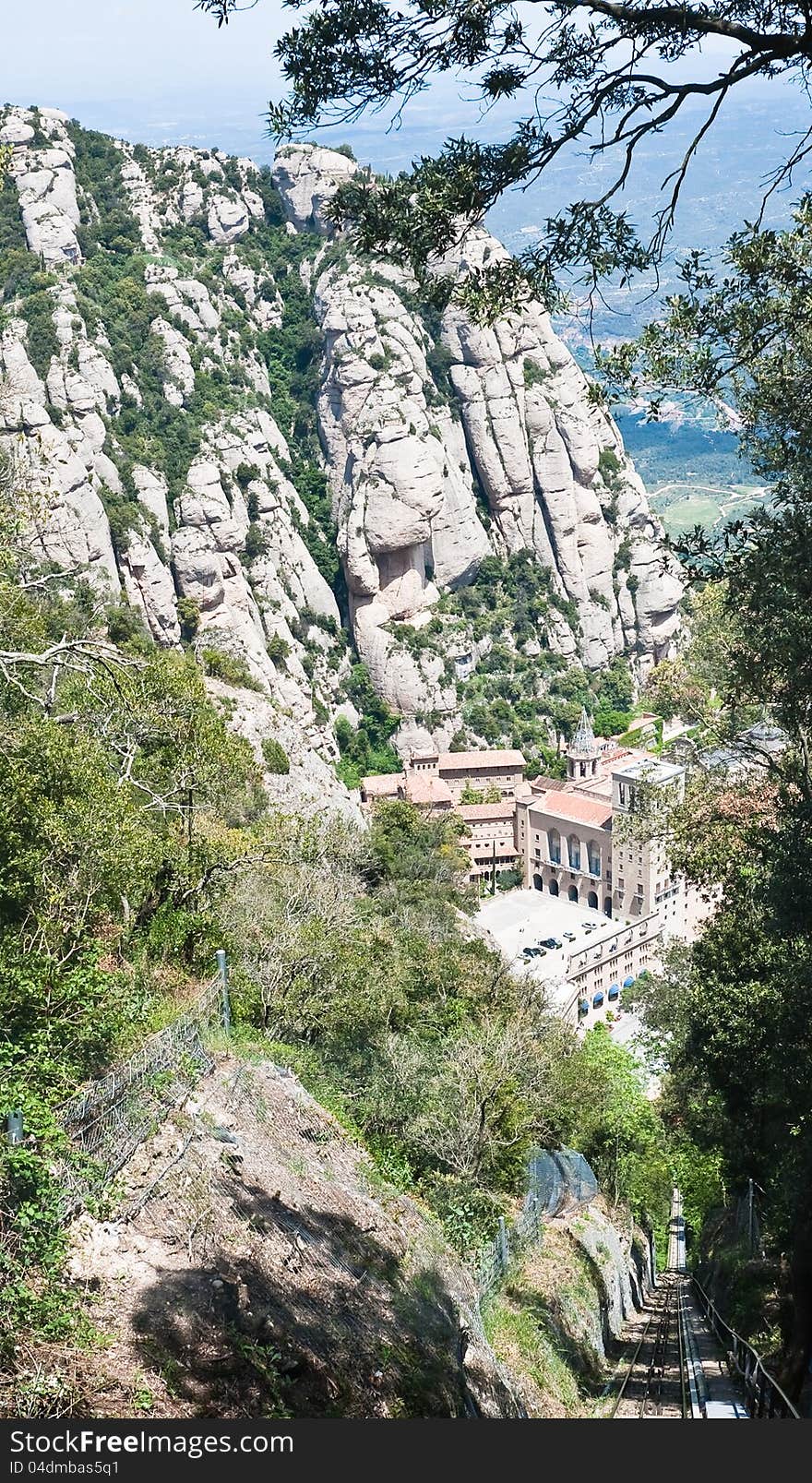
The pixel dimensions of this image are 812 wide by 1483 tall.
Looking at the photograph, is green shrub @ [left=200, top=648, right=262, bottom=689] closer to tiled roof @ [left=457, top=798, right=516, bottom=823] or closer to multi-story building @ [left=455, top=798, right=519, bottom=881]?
tiled roof @ [left=457, top=798, right=516, bottom=823]

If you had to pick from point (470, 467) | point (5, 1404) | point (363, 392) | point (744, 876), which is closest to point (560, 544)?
point (470, 467)

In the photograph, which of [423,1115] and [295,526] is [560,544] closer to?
[295,526]

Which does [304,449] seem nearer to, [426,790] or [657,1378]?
[426,790]

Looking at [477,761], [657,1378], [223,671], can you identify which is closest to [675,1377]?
[657,1378]

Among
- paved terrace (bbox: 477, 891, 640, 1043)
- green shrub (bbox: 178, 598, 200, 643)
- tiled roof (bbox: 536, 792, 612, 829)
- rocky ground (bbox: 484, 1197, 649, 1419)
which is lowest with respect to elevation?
paved terrace (bbox: 477, 891, 640, 1043)

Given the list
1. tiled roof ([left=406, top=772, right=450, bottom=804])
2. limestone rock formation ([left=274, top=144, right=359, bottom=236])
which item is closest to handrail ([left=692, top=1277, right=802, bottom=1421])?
tiled roof ([left=406, top=772, right=450, bottom=804])
